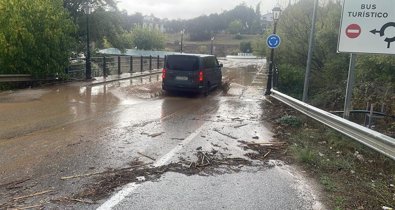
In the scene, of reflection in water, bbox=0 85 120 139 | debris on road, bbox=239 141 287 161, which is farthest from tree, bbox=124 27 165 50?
debris on road, bbox=239 141 287 161

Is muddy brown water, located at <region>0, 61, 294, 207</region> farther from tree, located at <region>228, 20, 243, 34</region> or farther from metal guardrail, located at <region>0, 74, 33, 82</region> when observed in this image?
tree, located at <region>228, 20, 243, 34</region>

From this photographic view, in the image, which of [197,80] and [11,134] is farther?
[197,80]

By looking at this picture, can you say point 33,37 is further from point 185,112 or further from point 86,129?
point 86,129

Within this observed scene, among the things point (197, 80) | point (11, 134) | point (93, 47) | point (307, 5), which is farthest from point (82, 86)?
point (93, 47)

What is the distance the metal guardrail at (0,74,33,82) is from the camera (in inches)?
623

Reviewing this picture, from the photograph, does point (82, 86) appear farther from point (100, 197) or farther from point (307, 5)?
point (307, 5)

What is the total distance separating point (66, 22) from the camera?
18516 mm

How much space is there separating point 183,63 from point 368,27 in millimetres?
8876

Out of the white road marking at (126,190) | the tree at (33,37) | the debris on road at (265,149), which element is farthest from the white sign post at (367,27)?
the tree at (33,37)

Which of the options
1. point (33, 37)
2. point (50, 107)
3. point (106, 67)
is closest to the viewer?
point (50, 107)

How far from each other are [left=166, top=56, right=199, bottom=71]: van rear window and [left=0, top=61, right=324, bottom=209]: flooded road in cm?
135

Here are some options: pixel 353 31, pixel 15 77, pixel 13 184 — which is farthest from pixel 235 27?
pixel 13 184

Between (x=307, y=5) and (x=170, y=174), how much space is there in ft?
75.2

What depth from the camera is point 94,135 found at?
27.0 feet
